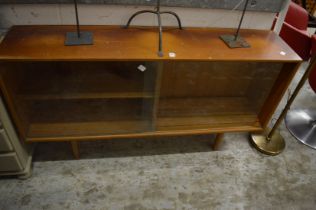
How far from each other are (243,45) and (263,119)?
480 millimetres

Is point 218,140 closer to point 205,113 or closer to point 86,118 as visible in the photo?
point 205,113

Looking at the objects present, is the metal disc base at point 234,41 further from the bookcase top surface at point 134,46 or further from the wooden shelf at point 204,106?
the wooden shelf at point 204,106

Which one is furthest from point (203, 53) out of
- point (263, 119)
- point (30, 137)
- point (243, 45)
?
point (30, 137)

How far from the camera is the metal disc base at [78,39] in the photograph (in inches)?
42.4

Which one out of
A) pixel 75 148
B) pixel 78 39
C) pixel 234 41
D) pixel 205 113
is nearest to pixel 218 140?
pixel 205 113

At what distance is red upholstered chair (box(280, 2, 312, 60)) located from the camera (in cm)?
187

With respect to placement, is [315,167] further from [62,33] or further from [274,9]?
[62,33]

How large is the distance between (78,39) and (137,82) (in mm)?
367

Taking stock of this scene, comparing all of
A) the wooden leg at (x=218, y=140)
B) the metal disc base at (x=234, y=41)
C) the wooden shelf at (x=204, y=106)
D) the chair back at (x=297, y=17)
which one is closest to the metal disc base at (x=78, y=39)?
the wooden shelf at (x=204, y=106)

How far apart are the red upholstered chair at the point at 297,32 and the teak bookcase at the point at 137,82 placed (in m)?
0.71

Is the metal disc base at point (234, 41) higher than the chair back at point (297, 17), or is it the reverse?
the metal disc base at point (234, 41)

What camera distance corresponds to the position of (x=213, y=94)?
1.59 meters

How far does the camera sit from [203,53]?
1116 mm

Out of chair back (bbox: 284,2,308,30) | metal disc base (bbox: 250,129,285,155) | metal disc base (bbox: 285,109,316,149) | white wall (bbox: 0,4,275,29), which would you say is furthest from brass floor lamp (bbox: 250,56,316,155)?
chair back (bbox: 284,2,308,30)
